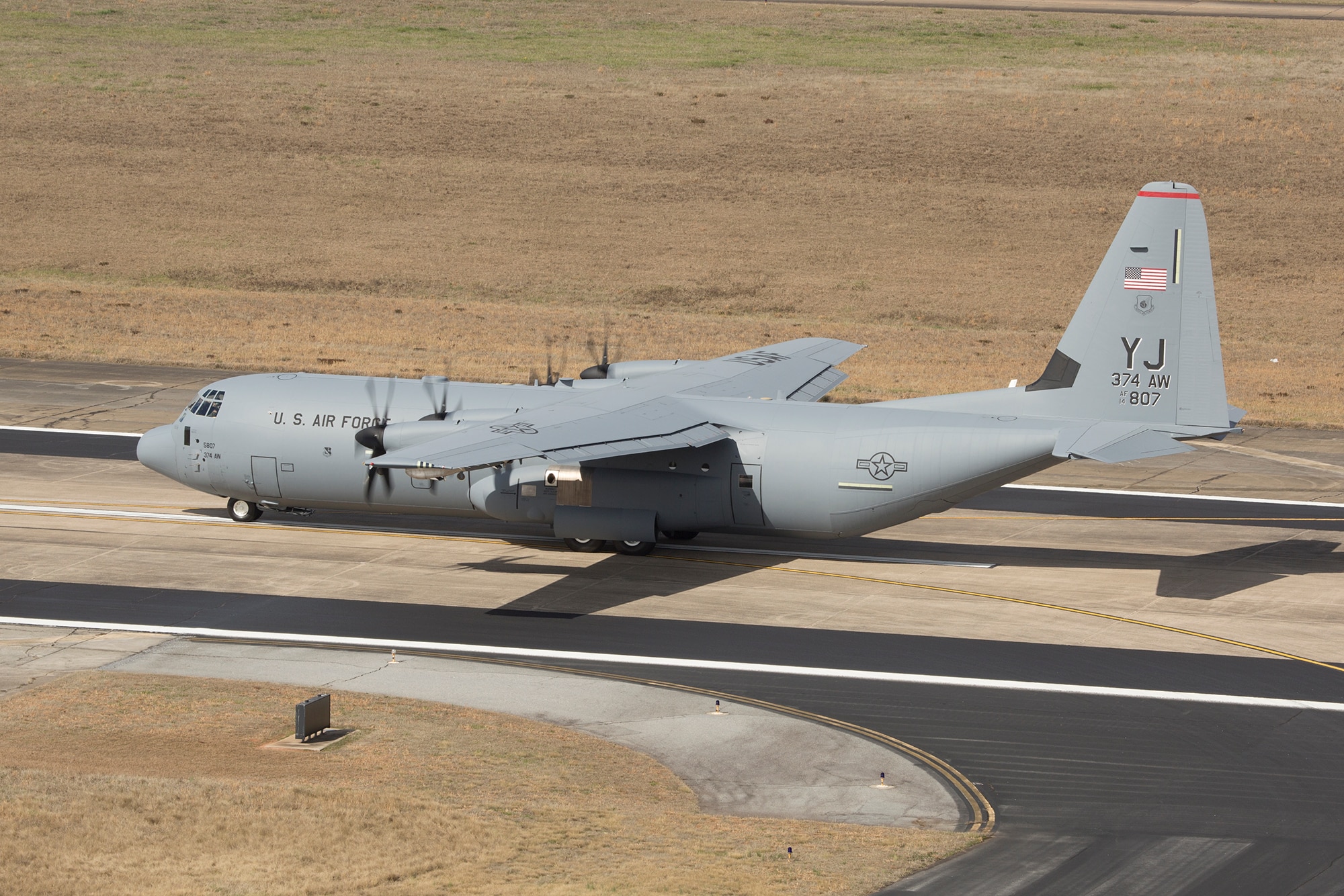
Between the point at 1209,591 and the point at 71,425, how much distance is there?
35.9 m

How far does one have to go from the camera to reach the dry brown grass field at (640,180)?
7181cm

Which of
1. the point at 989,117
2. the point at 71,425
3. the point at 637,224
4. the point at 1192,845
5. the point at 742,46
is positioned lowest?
the point at 1192,845

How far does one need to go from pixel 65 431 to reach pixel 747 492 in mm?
25815

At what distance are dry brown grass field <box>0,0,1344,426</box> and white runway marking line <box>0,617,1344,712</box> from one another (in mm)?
30171

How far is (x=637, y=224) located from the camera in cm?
9062

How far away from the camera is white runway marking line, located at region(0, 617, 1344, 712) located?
1099 inches

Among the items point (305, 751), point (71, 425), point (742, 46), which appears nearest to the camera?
point (305, 751)

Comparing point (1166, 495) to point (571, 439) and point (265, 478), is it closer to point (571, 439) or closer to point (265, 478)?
point (571, 439)

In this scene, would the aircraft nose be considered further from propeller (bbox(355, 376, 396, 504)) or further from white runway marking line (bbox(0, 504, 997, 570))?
propeller (bbox(355, 376, 396, 504))

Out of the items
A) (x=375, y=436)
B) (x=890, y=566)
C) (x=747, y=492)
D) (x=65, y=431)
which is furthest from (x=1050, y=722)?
(x=65, y=431)

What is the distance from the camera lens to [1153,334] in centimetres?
3434

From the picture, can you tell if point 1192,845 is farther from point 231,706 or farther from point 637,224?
point 637,224

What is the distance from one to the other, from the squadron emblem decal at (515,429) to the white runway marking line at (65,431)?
21508mm

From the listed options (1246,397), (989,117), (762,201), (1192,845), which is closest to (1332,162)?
(989,117)
